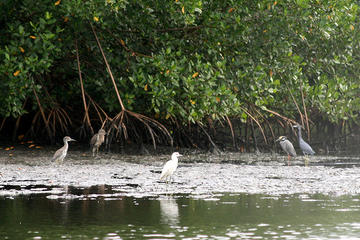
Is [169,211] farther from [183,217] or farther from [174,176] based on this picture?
[174,176]

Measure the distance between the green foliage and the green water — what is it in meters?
5.40

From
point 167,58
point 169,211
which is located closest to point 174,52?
point 167,58

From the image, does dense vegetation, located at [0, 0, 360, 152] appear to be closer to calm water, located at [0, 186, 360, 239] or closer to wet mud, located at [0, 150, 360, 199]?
wet mud, located at [0, 150, 360, 199]

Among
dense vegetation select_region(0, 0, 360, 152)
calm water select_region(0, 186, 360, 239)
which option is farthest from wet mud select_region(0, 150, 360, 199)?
dense vegetation select_region(0, 0, 360, 152)

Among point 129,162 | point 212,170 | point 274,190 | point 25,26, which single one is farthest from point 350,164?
point 25,26

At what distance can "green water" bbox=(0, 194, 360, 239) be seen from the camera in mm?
5711

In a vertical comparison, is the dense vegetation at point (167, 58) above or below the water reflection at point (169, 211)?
above

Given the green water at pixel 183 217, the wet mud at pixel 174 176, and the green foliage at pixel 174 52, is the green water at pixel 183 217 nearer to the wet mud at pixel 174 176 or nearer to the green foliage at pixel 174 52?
the wet mud at pixel 174 176

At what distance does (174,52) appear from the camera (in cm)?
1380

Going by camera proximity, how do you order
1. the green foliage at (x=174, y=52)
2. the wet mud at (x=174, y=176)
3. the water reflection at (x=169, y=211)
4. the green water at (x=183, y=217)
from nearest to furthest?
the green water at (x=183, y=217) → the water reflection at (x=169, y=211) → the wet mud at (x=174, y=176) → the green foliage at (x=174, y=52)

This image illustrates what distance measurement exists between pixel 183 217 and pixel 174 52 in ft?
24.9

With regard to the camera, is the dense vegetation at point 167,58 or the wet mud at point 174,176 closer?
the wet mud at point 174,176

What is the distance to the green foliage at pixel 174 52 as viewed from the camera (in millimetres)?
12906

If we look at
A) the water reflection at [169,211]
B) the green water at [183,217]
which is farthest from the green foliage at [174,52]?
the green water at [183,217]
